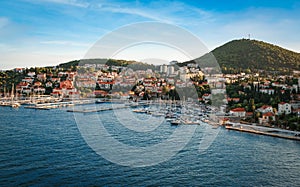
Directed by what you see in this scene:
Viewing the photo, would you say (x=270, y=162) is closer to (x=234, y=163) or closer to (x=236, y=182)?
(x=234, y=163)

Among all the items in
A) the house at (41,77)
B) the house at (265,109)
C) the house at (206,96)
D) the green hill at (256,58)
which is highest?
the green hill at (256,58)

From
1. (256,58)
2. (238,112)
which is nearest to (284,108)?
(238,112)

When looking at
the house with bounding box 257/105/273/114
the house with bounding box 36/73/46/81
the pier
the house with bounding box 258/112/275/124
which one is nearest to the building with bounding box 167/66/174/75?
the house with bounding box 36/73/46/81

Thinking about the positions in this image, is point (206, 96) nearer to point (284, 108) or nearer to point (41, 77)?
point (284, 108)

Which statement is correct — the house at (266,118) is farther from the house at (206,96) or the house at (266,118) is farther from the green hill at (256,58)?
the green hill at (256,58)

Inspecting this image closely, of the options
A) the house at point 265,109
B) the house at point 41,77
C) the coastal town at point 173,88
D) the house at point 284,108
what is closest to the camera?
the house at point 284,108

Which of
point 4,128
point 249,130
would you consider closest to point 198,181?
point 249,130

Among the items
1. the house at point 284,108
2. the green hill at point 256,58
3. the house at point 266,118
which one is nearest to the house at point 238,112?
the house at point 266,118
